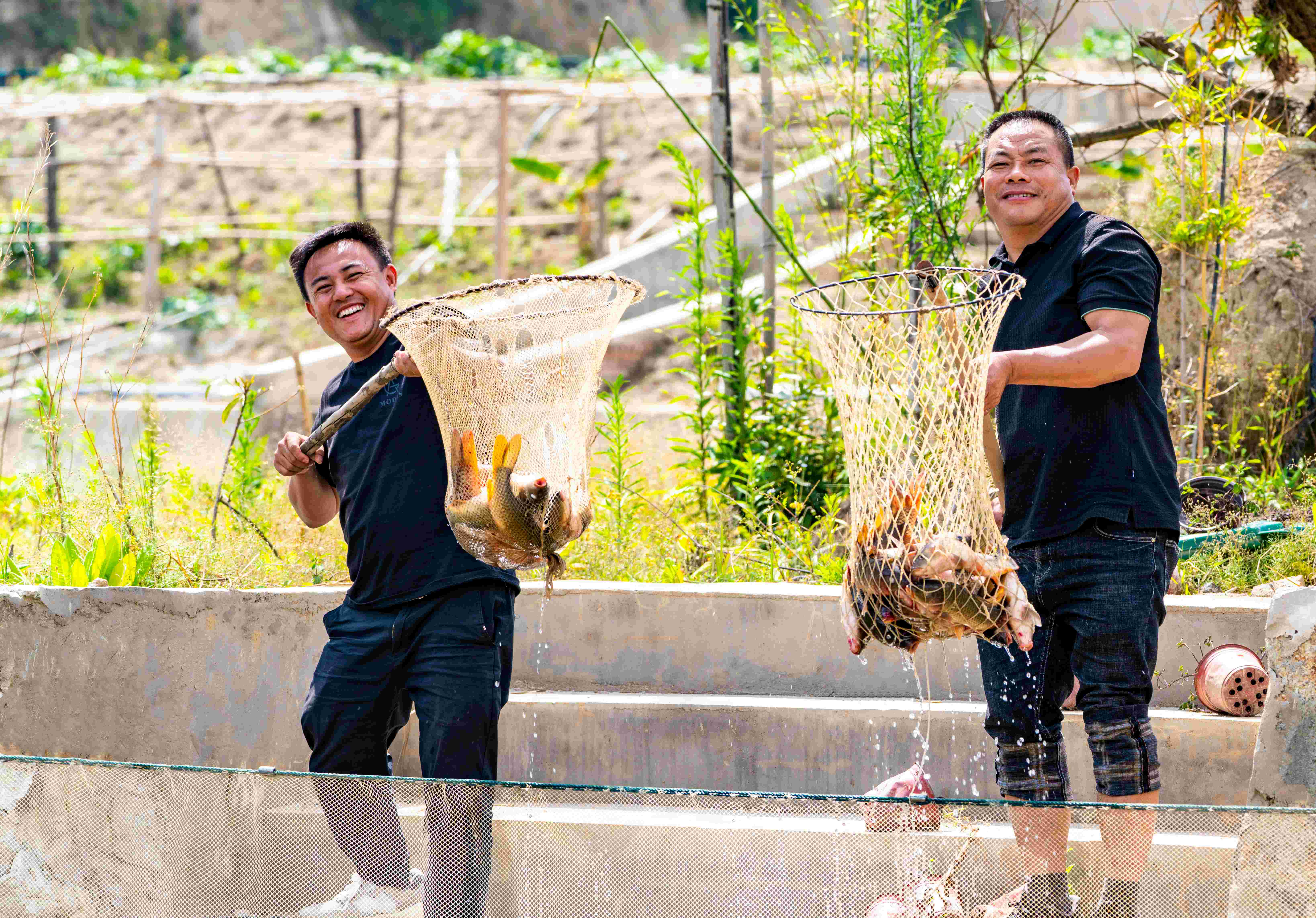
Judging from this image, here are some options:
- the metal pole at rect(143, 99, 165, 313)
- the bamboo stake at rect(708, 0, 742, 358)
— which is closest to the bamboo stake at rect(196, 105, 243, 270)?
the metal pole at rect(143, 99, 165, 313)

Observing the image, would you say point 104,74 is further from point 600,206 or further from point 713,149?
point 713,149

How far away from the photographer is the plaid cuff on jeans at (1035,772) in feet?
9.53

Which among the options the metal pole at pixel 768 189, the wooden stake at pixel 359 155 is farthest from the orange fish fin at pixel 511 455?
the wooden stake at pixel 359 155

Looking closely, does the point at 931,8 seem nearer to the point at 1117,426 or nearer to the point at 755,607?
the point at 755,607

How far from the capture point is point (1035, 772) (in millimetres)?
2908

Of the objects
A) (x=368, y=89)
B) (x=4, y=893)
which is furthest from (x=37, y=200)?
(x=4, y=893)

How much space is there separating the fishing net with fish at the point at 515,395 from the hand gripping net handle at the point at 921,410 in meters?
0.52

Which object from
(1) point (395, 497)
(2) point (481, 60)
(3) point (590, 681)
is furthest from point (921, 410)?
(2) point (481, 60)

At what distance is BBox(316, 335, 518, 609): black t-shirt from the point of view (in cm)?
310

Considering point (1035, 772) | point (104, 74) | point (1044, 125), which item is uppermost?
point (104, 74)

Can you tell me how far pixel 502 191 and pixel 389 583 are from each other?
6.47 m

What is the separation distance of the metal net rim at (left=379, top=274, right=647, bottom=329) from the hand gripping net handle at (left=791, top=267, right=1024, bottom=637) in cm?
43

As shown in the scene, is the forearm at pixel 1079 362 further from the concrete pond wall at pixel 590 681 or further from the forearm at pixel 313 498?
the forearm at pixel 313 498

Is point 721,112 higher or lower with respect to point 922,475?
higher
